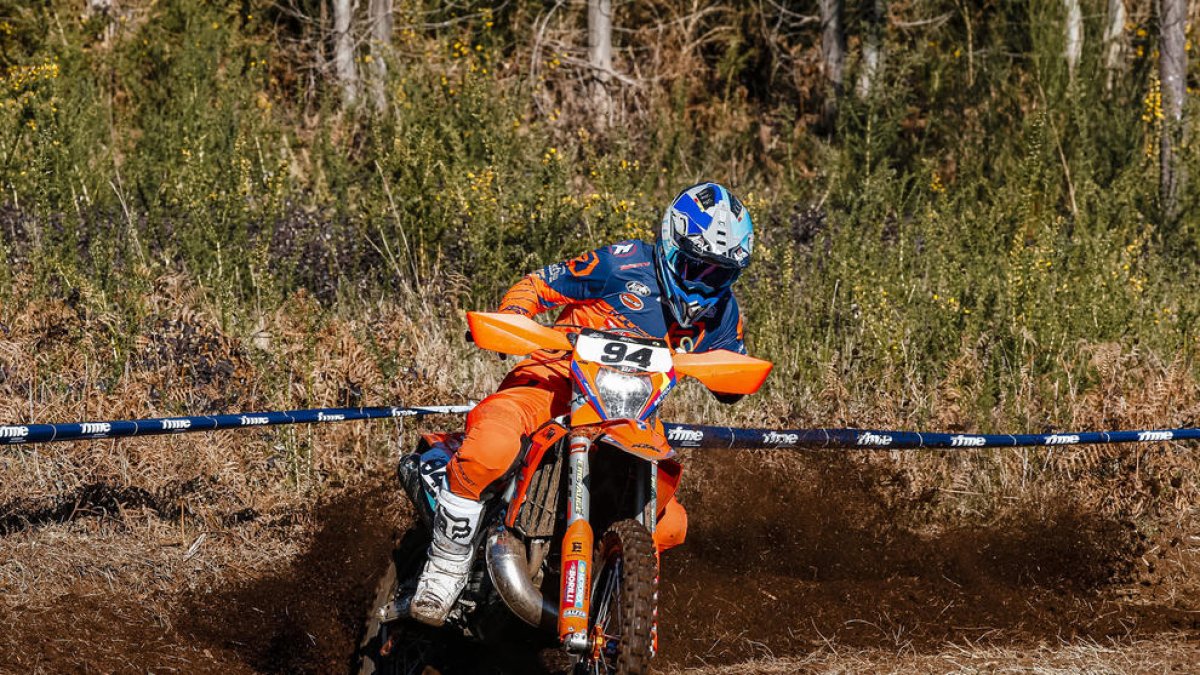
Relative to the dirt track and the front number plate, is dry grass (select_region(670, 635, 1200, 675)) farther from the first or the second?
the front number plate

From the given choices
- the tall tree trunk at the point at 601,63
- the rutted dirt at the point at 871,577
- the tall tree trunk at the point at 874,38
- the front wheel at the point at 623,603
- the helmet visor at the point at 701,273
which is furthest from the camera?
the tall tree trunk at the point at 601,63

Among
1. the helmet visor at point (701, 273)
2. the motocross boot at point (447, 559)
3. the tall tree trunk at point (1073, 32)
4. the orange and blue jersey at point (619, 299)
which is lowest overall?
the motocross boot at point (447, 559)

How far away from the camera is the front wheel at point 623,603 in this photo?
14.0 feet

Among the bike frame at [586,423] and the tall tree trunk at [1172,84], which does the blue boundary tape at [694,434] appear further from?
the tall tree trunk at [1172,84]

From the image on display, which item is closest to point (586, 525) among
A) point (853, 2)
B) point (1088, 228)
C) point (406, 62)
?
point (1088, 228)

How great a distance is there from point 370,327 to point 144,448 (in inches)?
68.2

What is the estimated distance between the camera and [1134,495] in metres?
7.60

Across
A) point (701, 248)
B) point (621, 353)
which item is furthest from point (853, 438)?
point (621, 353)

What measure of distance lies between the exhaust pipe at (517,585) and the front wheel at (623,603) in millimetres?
172

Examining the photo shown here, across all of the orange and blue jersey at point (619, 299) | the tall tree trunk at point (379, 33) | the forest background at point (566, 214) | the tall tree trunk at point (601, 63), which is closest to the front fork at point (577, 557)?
the orange and blue jersey at point (619, 299)

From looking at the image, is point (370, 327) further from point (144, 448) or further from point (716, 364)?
point (716, 364)

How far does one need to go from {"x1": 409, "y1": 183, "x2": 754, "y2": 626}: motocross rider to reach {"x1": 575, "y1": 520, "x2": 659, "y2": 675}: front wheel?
0.36 m

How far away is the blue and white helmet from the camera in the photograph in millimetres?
5141

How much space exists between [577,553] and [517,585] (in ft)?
1.03
